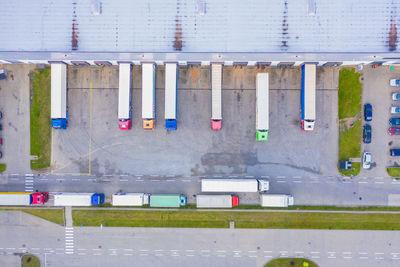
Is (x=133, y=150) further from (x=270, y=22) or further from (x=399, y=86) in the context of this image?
(x=399, y=86)

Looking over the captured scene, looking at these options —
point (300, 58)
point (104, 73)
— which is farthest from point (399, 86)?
point (104, 73)

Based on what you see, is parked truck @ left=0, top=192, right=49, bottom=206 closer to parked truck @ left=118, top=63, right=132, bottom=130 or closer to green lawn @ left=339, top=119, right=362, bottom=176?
parked truck @ left=118, top=63, right=132, bottom=130

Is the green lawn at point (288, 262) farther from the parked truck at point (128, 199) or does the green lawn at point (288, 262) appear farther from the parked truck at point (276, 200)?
the parked truck at point (128, 199)

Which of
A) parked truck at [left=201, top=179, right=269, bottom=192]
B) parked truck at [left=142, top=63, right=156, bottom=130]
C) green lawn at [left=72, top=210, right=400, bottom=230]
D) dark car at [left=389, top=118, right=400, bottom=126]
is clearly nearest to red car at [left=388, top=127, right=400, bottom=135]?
dark car at [left=389, top=118, right=400, bottom=126]

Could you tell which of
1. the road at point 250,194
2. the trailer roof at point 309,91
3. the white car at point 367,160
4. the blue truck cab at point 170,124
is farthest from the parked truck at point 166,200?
the white car at point 367,160

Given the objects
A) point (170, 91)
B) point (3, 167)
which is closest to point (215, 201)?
point (170, 91)

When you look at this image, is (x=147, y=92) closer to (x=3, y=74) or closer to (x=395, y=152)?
(x=3, y=74)
